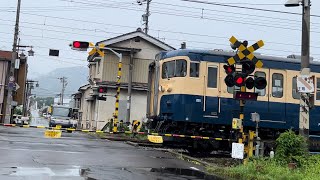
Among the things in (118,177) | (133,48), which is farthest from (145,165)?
(133,48)

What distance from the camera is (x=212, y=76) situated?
51.0 ft

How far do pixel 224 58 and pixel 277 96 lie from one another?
2.59 meters

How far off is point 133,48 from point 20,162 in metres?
22.8

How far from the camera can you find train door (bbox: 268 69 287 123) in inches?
628

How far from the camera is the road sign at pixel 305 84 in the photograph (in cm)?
1104

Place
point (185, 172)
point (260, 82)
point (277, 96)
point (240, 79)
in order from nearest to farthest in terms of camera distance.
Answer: point (185, 172) < point (240, 79) < point (260, 82) < point (277, 96)

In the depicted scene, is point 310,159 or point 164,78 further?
point 164,78

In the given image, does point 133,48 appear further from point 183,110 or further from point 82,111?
point 183,110

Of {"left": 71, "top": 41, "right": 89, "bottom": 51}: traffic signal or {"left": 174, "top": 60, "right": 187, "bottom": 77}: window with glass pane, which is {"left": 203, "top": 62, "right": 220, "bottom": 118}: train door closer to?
{"left": 174, "top": 60, "right": 187, "bottom": 77}: window with glass pane

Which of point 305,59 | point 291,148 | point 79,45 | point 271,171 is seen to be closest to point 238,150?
point 291,148

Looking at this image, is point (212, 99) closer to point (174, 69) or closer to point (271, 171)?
point (174, 69)

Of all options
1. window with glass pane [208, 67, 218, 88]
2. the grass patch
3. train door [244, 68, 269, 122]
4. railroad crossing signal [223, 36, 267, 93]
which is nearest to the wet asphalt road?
the grass patch

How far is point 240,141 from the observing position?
11.5 meters

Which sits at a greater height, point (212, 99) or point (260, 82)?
point (260, 82)
